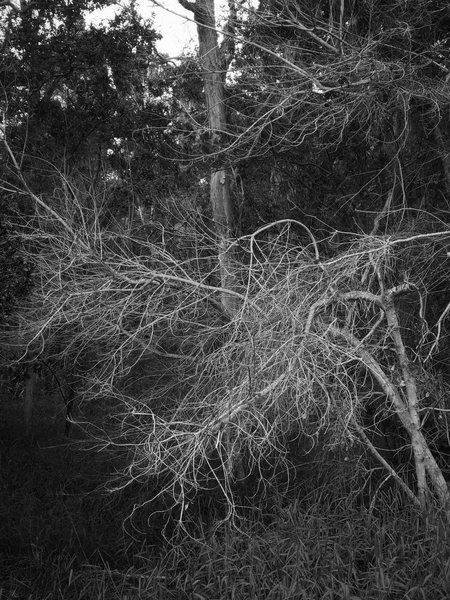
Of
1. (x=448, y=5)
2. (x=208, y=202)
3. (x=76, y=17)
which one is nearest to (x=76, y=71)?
(x=76, y=17)

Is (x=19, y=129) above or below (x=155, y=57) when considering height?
below

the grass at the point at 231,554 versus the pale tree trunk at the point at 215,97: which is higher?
the pale tree trunk at the point at 215,97

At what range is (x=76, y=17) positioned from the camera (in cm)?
941

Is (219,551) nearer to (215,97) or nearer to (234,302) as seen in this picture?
(234,302)

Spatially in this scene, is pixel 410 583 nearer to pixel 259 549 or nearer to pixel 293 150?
pixel 259 549

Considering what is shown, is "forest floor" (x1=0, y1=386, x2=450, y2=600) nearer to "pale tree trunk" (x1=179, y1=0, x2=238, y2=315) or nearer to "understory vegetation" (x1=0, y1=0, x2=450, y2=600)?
"understory vegetation" (x1=0, y1=0, x2=450, y2=600)

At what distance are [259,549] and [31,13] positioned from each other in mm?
6702

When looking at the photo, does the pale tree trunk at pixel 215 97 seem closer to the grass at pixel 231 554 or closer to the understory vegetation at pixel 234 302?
the understory vegetation at pixel 234 302

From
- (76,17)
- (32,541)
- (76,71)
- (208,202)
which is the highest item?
(76,17)

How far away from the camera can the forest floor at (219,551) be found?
527 centimetres

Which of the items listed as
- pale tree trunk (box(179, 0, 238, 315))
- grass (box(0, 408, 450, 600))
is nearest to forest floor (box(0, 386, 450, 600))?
grass (box(0, 408, 450, 600))

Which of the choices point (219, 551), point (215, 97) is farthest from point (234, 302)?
point (215, 97)

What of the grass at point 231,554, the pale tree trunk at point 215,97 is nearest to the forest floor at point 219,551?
the grass at point 231,554

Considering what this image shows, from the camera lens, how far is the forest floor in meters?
5.27
